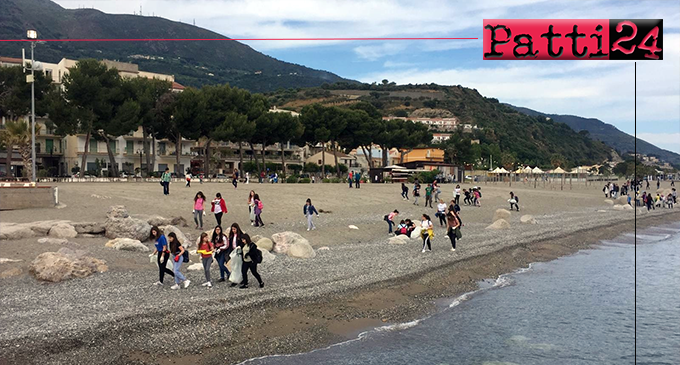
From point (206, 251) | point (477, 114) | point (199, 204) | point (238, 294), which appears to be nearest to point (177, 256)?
point (206, 251)

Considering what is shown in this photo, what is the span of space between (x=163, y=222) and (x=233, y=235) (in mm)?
7927

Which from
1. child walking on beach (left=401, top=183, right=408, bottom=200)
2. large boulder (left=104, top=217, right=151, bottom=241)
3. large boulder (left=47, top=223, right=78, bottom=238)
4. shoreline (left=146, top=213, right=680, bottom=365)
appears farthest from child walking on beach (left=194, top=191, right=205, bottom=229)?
child walking on beach (left=401, top=183, right=408, bottom=200)

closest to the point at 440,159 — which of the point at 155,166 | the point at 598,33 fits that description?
the point at 155,166

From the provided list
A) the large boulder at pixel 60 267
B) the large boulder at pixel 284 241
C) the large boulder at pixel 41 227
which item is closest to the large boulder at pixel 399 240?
the large boulder at pixel 284 241

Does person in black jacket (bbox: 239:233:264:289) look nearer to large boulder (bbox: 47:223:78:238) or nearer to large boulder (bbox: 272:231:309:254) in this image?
large boulder (bbox: 272:231:309:254)

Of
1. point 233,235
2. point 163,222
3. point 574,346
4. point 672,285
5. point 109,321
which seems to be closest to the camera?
point 109,321

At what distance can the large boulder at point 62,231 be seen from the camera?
17000 millimetres

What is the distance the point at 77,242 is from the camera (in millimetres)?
16656

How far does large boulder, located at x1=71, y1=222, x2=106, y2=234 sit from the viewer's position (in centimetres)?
1769

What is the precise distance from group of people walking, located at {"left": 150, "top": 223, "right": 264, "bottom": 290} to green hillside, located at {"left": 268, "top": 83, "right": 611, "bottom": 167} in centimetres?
13798

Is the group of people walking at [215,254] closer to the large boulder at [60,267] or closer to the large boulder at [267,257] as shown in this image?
the large boulder at [60,267]

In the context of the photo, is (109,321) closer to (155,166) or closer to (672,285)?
(672,285)

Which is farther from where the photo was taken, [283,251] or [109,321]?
[283,251]

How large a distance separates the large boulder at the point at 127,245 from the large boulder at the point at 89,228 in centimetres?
149
